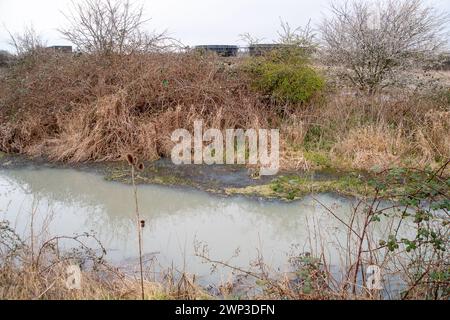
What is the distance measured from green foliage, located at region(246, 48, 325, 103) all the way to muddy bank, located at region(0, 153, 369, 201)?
2846 mm

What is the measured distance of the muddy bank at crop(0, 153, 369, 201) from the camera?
756 cm

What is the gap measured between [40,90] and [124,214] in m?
5.92

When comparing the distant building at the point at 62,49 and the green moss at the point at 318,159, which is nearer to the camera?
the green moss at the point at 318,159

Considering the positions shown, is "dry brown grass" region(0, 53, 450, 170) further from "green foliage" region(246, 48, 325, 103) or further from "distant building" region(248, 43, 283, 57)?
"distant building" region(248, 43, 283, 57)

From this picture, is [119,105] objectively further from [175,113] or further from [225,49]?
[225,49]

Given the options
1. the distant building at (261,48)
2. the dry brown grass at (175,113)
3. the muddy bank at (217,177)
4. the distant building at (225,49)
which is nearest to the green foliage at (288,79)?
the dry brown grass at (175,113)

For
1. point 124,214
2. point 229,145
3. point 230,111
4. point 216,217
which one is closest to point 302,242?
point 216,217

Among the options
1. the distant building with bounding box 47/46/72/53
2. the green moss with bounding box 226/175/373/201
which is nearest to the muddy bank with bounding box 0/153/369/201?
the green moss with bounding box 226/175/373/201

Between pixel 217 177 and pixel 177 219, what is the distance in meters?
2.10

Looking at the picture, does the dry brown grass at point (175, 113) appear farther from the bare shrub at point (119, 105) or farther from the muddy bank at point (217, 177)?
the muddy bank at point (217, 177)

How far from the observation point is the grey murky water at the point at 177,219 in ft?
17.7

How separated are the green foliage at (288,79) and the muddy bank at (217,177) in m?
2.85

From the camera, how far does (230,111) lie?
10711mm

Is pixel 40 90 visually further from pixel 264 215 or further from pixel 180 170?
pixel 264 215
